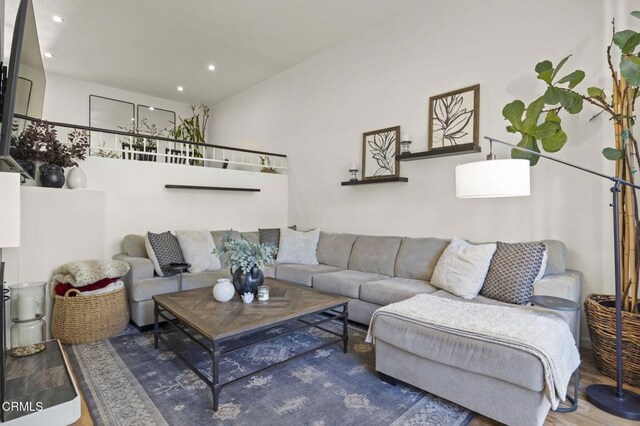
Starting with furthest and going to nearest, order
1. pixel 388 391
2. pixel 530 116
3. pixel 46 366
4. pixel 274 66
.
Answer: pixel 274 66 < pixel 530 116 < pixel 388 391 < pixel 46 366

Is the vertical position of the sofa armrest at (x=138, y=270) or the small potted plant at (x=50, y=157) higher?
the small potted plant at (x=50, y=157)

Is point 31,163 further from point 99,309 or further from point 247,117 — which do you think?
point 247,117

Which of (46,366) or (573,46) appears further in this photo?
(573,46)

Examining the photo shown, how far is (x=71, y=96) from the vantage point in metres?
5.77

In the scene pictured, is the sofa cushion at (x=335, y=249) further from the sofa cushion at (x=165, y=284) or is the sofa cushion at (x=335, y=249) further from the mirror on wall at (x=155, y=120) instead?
the mirror on wall at (x=155, y=120)

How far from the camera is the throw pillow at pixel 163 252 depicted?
131 inches

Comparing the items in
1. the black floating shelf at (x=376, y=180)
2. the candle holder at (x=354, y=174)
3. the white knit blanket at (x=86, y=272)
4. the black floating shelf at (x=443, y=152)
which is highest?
the black floating shelf at (x=443, y=152)

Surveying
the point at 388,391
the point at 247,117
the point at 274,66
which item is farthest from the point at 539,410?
the point at 247,117

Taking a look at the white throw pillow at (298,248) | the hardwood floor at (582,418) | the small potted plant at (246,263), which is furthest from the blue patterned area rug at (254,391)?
the white throw pillow at (298,248)

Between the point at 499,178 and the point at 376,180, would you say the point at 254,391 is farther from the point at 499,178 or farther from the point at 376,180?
the point at 376,180

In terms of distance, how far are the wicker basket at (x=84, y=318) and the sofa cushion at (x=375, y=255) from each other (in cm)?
244

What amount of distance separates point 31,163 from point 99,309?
1468 millimetres

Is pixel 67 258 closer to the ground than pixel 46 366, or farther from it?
farther from it

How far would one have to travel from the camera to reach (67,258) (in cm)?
309
